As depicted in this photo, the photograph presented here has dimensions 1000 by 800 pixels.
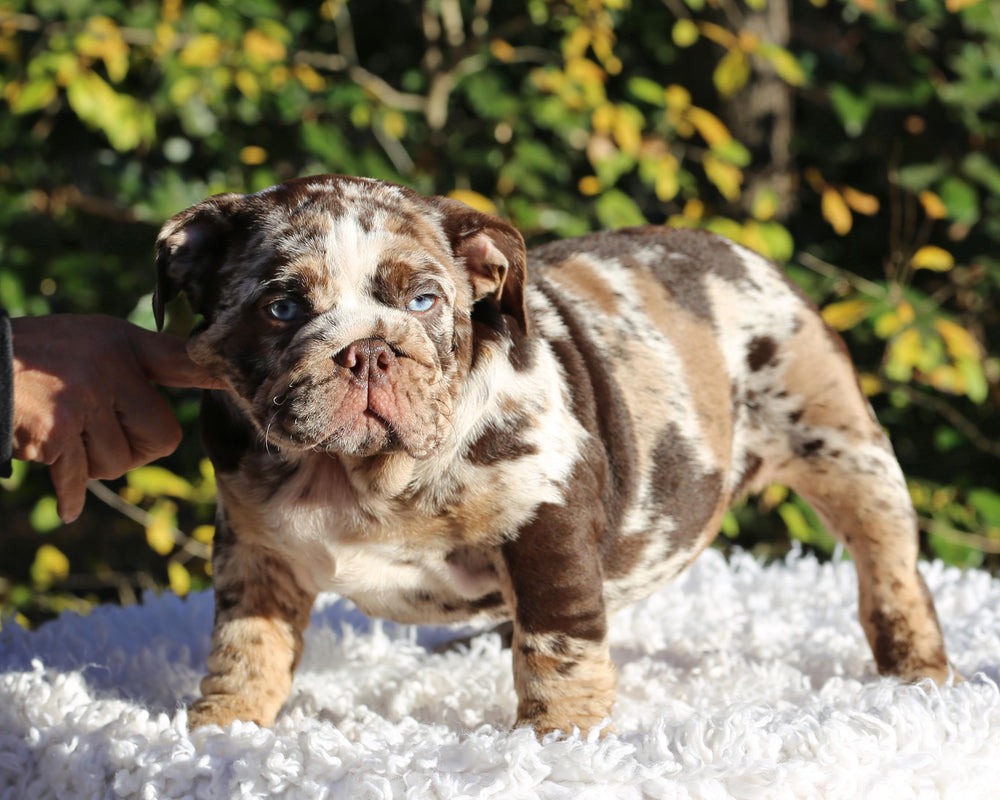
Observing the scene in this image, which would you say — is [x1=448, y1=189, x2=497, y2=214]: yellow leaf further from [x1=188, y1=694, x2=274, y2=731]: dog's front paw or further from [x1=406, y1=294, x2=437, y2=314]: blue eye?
[x1=188, y1=694, x2=274, y2=731]: dog's front paw

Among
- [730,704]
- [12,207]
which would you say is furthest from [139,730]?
[12,207]

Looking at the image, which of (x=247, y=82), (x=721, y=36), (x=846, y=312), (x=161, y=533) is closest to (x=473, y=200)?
(x=247, y=82)

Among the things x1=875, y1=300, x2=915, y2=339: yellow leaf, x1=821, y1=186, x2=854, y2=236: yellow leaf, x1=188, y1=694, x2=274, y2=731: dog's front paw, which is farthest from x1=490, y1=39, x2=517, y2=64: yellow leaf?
x1=188, y1=694, x2=274, y2=731: dog's front paw

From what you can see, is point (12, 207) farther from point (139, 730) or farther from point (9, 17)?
point (139, 730)

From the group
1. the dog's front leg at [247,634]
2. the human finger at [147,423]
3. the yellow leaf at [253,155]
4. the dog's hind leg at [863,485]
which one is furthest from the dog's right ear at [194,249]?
the yellow leaf at [253,155]

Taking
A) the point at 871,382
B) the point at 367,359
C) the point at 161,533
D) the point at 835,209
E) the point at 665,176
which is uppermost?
the point at 367,359

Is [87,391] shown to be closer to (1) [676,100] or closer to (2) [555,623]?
(2) [555,623]
